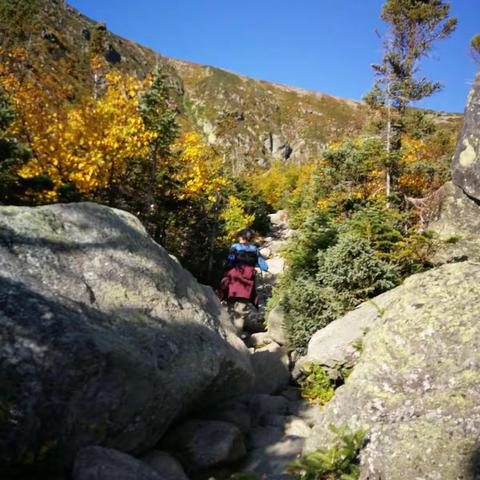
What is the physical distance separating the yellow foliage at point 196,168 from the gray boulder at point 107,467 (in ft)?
36.1

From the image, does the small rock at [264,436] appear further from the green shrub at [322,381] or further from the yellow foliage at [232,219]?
the yellow foliage at [232,219]

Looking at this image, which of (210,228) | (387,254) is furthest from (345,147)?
(387,254)

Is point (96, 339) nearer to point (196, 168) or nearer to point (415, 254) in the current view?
point (415, 254)

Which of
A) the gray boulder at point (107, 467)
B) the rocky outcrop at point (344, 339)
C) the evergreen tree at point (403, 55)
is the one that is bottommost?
the gray boulder at point (107, 467)

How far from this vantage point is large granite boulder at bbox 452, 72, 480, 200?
10.7 meters

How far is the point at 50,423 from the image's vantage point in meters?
3.77

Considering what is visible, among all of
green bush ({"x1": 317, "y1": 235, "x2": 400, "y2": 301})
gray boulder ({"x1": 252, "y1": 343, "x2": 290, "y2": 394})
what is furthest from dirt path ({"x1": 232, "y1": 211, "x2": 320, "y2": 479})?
green bush ({"x1": 317, "y1": 235, "x2": 400, "y2": 301})

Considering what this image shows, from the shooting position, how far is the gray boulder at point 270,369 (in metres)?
8.08

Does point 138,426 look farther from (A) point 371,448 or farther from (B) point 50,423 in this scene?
(A) point 371,448

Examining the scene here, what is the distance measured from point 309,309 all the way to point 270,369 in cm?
171

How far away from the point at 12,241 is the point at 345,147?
55.0ft

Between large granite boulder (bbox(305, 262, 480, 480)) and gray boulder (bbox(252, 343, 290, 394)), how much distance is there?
324cm

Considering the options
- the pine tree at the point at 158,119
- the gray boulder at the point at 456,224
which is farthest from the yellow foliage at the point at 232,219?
the gray boulder at the point at 456,224

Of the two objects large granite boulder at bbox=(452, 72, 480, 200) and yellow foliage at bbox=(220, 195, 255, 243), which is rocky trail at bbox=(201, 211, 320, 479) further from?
yellow foliage at bbox=(220, 195, 255, 243)
